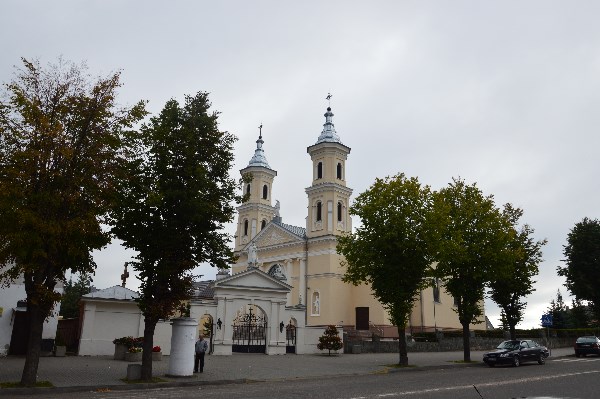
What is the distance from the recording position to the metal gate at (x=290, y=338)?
33.5 meters

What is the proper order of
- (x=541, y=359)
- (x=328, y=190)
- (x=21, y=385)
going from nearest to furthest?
(x=21, y=385)
(x=541, y=359)
(x=328, y=190)

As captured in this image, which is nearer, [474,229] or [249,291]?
[474,229]

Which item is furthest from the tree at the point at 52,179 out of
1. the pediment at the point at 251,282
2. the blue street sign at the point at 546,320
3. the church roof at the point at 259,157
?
the church roof at the point at 259,157

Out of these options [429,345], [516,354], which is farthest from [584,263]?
[516,354]

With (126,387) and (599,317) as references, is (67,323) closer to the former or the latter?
(126,387)

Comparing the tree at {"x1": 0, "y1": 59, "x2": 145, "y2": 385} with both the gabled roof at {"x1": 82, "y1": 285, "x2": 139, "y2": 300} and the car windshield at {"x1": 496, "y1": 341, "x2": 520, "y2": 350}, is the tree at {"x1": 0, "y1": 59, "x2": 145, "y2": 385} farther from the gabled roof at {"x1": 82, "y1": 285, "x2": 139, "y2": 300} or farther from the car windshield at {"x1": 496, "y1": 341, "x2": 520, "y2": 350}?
the car windshield at {"x1": 496, "y1": 341, "x2": 520, "y2": 350}

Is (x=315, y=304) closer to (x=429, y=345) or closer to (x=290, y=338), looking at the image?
(x=429, y=345)

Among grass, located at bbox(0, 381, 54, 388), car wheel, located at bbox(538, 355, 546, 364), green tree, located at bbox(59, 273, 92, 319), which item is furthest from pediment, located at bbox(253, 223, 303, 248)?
grass, located at bbox(0, 381, 54, 388)

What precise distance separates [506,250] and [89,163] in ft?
74.1

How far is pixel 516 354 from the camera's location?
80.7ft

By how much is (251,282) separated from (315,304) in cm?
2067

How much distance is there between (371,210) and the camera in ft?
85.8

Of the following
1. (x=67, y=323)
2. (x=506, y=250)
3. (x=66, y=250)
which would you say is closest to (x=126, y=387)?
(x=66, y=250)

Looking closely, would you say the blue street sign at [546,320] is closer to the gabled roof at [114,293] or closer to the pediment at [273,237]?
the gabled roof at [114,293]
